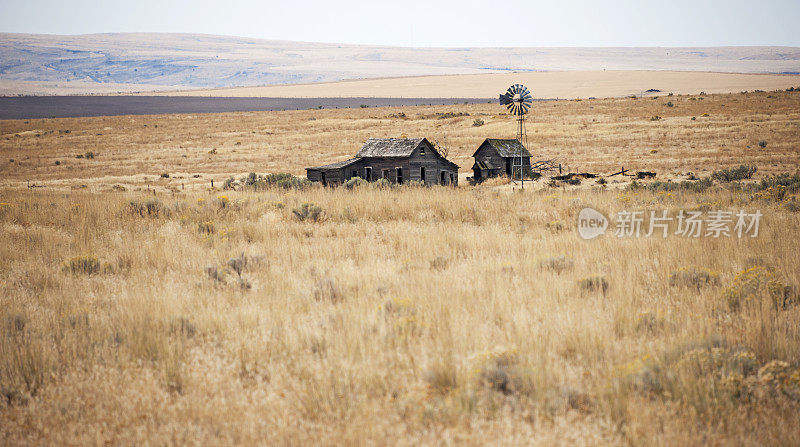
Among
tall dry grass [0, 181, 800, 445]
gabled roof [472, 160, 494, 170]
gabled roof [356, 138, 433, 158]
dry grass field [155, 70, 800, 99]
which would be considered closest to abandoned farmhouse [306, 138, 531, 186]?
gabled roof [356, 138, 433, 158]

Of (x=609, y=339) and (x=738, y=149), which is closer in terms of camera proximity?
(x=609, y=339)

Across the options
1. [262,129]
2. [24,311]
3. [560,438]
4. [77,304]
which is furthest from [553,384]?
[262,129]

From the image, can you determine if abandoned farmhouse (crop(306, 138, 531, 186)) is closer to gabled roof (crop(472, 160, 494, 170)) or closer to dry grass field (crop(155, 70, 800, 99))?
gabled roof (crop(472, 160, 494, 170))

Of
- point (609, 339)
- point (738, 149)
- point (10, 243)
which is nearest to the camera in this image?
point (609, 339)

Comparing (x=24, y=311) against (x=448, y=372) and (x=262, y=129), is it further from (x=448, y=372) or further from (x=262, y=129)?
(x=262, y=129)

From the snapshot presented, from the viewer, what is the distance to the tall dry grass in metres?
3.35

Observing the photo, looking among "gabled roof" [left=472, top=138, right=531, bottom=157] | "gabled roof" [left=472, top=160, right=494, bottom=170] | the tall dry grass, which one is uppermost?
"gabled roof" [left=472, top=138, right=531, bottom=157]

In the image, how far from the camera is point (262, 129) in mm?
77250

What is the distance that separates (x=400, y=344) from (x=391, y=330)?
0.86 ft

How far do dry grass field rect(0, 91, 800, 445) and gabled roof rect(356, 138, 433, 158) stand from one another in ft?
68.9

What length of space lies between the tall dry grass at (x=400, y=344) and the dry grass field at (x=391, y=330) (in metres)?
0.03

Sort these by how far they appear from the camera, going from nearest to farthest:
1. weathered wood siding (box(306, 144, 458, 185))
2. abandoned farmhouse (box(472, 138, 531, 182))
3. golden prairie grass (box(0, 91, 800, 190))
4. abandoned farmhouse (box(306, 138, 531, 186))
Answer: abandoned farmhouse (box(306, 138, 531, 186)) → weathered wood siding (box(306, 144, 458, 185)) → abandoned farmhouse (box(472, 138, 531, 182)) → golden prairie grass (box(0, 91, 800, 190))

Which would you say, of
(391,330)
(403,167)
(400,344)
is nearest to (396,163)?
(403,167)

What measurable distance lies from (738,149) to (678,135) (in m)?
11.0
